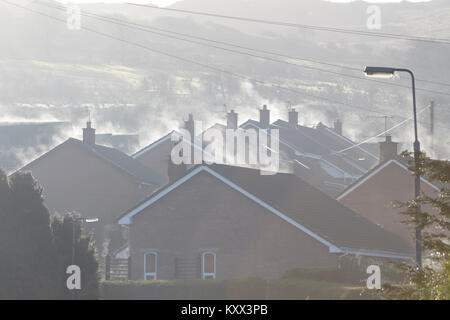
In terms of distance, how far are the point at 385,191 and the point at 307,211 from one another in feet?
33.9

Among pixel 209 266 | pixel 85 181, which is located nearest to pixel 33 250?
pixel 209 266

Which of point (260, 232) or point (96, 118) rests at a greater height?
point (96, 118)

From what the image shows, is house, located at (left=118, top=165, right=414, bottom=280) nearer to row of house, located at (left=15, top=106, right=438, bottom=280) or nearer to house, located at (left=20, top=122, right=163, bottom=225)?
row of house, located at (left=15, top=106, right=438, bottom=280)

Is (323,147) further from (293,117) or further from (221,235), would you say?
(221,235)

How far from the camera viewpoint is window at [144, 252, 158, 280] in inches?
1849

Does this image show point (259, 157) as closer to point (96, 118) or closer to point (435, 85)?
point (96, 118)

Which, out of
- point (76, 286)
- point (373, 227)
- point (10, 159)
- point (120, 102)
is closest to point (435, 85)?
point (120, 102)

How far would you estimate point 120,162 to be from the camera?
73125mm

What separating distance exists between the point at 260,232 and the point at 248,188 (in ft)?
7.19

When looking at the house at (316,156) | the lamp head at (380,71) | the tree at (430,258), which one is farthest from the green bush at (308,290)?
the house at (316,156)

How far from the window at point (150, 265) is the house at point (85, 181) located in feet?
78.8

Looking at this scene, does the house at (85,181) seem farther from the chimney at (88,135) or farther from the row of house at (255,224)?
the row of house at (255,224)

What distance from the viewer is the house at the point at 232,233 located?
44.2 meters

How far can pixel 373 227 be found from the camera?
169 feet
